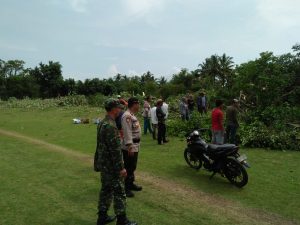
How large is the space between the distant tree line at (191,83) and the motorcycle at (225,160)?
8090 millimetres

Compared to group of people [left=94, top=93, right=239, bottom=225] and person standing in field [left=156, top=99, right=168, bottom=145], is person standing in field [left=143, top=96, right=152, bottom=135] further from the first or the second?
group of people [left=94, top=93, right=239, bottom=225]

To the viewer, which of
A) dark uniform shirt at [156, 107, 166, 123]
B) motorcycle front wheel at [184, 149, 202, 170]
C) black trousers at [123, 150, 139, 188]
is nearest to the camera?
black trousers at [123, 150, 139, 188]

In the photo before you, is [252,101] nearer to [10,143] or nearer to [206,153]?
[206,153]

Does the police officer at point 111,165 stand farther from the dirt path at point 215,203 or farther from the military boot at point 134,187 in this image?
the military boot at point 134,187

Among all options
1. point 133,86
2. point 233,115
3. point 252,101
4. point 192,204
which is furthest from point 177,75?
point 192,204

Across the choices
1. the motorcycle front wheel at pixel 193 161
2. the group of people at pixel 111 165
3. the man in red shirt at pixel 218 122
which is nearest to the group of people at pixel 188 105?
the man in red shirt at pixel 218 122

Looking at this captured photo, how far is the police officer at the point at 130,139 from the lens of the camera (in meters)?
7.12

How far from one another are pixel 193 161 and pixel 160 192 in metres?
2.43

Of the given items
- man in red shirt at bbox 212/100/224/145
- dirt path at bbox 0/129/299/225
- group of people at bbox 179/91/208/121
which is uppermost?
group of people at bbox 179/91/208/121

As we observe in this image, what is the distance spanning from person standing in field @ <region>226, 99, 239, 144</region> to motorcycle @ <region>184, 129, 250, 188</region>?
2981 millimetres

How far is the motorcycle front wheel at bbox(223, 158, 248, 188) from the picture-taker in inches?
324

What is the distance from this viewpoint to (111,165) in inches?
226

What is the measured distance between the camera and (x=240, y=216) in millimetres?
6562

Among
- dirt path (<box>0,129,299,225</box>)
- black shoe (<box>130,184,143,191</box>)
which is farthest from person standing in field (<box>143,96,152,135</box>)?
black shoe (<box>130,184,143,191</box>)
